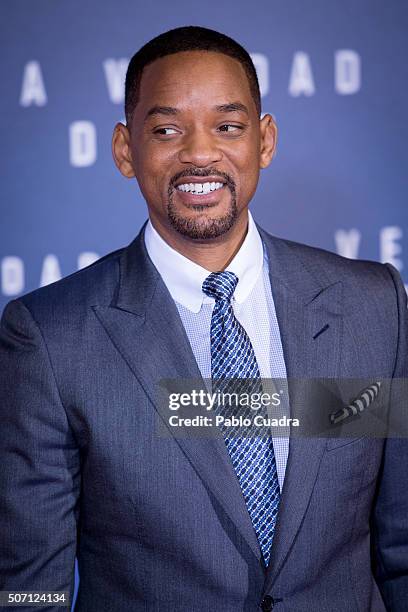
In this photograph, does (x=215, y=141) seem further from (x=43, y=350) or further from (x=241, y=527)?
(x=241, y=527)

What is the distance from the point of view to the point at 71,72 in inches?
90.4

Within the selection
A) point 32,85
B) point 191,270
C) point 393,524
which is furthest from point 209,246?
point 32,85

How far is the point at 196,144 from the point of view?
1.49 m

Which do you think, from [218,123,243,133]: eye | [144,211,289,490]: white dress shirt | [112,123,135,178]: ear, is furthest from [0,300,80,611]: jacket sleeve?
[218,123,243,133]: eye

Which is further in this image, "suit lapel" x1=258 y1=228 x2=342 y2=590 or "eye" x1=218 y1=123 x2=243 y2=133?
"eye" x1=218 y1=123 x2=243 y2=133

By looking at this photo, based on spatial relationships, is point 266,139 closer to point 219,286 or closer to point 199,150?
point 199,150

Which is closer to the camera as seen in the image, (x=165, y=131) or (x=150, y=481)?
(x=150, y=481)

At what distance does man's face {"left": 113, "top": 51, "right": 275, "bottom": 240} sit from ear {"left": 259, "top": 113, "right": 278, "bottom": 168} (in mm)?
113

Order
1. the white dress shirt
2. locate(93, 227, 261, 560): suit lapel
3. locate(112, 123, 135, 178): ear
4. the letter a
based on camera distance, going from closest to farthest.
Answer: locate(93, 227, 261, 560): suit lapel
the white dress shirt
locate(112, 123, 135, 178): ear
the letter a

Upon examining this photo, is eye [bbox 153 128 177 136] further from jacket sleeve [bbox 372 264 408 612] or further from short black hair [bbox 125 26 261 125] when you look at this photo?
jacket sleeve [bbox 372 264 408 612]

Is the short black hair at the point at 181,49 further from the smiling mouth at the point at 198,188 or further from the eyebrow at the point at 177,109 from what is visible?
the smiling mouth at the point at 198,188

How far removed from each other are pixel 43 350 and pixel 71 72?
3.67ft

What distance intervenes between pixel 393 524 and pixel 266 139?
76 cm

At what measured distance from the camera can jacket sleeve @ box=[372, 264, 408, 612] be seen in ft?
5.00
